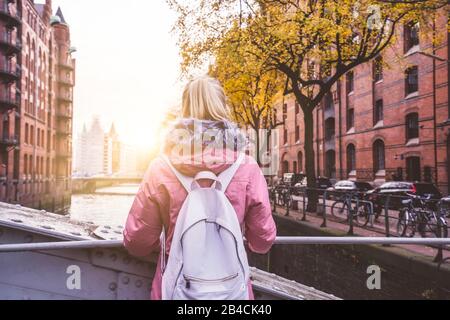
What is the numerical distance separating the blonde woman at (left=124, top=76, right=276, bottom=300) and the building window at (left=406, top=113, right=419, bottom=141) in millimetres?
20378

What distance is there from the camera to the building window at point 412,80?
1953 centimetres

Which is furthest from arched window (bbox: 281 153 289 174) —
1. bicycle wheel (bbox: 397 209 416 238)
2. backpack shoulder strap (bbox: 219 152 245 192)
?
backpack shoulder strap (bbox: 219 152 245 192)

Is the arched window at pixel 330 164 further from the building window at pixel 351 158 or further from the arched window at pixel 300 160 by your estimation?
the arched window at pixel 300 160

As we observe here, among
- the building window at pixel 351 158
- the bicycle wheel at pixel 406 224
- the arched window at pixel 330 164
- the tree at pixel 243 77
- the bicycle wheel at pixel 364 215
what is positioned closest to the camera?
the bicycle wheel at pixel 406 224

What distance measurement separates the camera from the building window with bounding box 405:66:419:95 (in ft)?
64.1

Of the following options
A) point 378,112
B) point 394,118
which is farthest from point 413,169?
point 378,112

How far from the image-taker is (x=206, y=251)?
56.0 inches

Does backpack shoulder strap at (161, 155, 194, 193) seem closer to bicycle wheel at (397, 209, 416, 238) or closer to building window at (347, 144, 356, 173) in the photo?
bicycle wheel at (397, 209, 416, 238)

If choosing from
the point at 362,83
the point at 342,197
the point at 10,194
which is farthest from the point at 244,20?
the point at 10,194

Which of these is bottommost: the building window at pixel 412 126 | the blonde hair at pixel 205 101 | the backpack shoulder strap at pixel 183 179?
the backpack shoulder strap at pixel 183 179

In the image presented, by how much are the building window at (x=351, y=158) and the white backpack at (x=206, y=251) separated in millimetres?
25140

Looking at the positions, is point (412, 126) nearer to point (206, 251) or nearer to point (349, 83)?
point (349, 83)

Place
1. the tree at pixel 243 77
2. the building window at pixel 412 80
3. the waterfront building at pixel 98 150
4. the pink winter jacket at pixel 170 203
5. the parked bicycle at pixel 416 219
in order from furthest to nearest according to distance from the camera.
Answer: the waterfront building at pixel 98 150, the building window at pixel 412 80, the tree at pixel 243 77, the parked bicycle at pixel 416 219, the pink winter jacket at pixel 170 203

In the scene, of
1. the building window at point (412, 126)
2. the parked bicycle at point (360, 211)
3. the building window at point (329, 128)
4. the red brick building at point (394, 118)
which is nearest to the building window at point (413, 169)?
the red brick building at point (394, 118)
